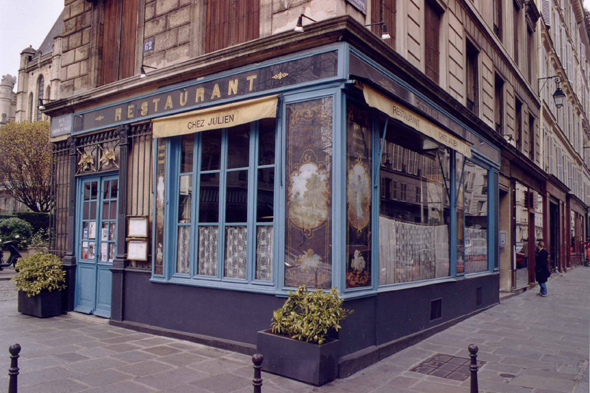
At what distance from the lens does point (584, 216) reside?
3491 centimetres

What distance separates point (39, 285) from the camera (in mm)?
9398

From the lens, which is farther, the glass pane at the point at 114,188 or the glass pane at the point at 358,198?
the glass pane at the point at 114,188

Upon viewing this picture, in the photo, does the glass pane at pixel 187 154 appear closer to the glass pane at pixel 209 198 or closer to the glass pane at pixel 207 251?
the glass pane at pixel 209 198

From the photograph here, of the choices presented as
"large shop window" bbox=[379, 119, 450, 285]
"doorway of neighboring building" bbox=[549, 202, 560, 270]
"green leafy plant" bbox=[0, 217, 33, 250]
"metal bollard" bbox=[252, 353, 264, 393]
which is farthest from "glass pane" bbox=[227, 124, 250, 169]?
"green leafy plant" bbox=[0, 217, 33, 250]

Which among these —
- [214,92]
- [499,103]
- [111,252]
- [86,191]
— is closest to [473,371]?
[214,92]

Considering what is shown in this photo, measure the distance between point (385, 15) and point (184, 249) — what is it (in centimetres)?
524

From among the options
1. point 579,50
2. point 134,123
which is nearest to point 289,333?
point 134,123

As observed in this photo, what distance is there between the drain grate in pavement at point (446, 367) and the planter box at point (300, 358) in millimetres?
1401

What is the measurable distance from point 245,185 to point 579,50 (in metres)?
34.1

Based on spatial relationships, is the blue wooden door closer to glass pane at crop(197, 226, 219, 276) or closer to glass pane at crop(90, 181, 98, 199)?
glass pane at crop(90, 181, 98, 199)

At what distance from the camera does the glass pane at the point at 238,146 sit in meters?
7.34

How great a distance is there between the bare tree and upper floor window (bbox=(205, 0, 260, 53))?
2754cm

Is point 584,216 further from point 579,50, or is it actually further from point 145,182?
point 145,182

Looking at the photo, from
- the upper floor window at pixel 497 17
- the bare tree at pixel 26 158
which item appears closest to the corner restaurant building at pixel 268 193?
the upper floor window at pixel 497 17
